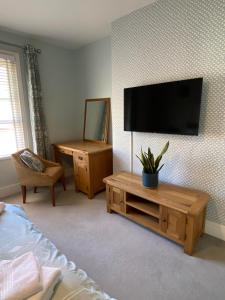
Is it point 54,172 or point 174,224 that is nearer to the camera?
point 174,224

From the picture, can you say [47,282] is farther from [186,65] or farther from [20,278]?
[186,65]

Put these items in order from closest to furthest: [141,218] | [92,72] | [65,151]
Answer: [141,218] < [65,151] < [92,72]

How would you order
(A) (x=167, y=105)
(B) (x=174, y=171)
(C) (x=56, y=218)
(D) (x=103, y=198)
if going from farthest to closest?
1. (D) (x=103, y=198)
2. (C) (x=56, y=218)
3. (B) (x=174, y=171)
4. (A) (x=167, y=105)

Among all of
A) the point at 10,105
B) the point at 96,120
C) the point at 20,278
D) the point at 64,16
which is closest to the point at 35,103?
the point at 10,105

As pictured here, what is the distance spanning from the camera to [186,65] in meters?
1.98

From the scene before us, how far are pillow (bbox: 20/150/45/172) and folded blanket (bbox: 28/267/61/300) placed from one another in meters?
2.12

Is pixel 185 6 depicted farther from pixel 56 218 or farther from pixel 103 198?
pixel 56 218

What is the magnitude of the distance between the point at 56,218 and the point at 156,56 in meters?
2.36

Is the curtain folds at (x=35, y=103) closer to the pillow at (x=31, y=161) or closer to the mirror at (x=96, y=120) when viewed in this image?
the pillow at (x=31, y=161)

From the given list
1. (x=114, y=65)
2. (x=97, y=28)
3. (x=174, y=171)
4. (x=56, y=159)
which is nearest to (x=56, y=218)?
(x=56, y=159)

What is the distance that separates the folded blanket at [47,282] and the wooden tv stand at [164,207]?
1.25 metres

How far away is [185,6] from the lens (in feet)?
6.22

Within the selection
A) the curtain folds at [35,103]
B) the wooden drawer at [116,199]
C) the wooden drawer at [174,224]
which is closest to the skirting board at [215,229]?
the wooden drawer at [174,224]

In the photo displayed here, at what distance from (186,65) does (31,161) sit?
2425mm
